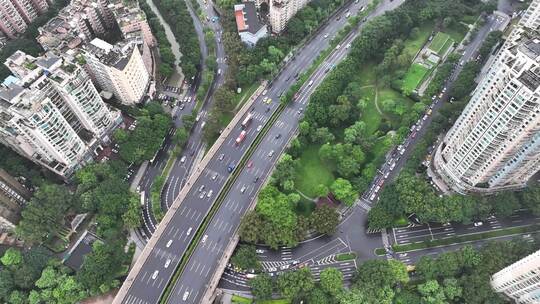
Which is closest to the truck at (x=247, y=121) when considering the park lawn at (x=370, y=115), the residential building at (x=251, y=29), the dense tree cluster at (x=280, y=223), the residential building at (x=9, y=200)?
the dense tree cluster at (x=280, y=223)

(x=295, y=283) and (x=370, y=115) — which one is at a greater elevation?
(x=370, y=115)

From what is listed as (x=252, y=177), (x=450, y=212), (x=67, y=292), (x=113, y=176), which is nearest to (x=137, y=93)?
(x=113, y=176)

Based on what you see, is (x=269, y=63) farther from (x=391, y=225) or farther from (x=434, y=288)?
(x=434, y=288)

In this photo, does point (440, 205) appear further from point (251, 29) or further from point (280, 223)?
point (251, 29)

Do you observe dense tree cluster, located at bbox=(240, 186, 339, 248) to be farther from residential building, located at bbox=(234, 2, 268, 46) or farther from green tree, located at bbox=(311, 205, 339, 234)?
residential building, located at bbox=(234, 2, 268, 46)

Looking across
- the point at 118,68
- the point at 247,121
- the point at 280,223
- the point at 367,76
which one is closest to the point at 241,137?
the point at 247,121
